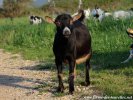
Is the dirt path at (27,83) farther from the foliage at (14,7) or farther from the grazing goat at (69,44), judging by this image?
the foliage at (14,7)

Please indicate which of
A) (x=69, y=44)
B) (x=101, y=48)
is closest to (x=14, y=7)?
(x=101, y=48)

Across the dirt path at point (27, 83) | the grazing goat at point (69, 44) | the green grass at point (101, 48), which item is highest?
the grazing goat at point (69, 44)

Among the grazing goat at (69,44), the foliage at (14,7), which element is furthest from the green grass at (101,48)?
the foliage at (14,7)

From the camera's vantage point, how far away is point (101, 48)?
14125 mm

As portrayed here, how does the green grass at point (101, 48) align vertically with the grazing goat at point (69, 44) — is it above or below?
below

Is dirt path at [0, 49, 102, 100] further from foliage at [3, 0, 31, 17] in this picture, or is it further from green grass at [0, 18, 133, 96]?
foliage at [3, 0, 31, 17]

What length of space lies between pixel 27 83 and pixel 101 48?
16.0 feet

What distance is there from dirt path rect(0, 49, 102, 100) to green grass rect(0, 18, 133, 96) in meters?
0.61

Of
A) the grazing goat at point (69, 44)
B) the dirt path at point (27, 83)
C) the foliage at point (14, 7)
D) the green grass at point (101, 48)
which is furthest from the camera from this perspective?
the foliage at point (14, 7)

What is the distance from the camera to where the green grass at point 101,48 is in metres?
9.16

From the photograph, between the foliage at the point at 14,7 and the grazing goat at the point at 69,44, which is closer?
the grazing goat at the point at 69,44

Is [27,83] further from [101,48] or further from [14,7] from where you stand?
[14,7]

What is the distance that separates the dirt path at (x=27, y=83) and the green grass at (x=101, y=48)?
0.61m

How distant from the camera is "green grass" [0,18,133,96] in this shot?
30.0 ft
